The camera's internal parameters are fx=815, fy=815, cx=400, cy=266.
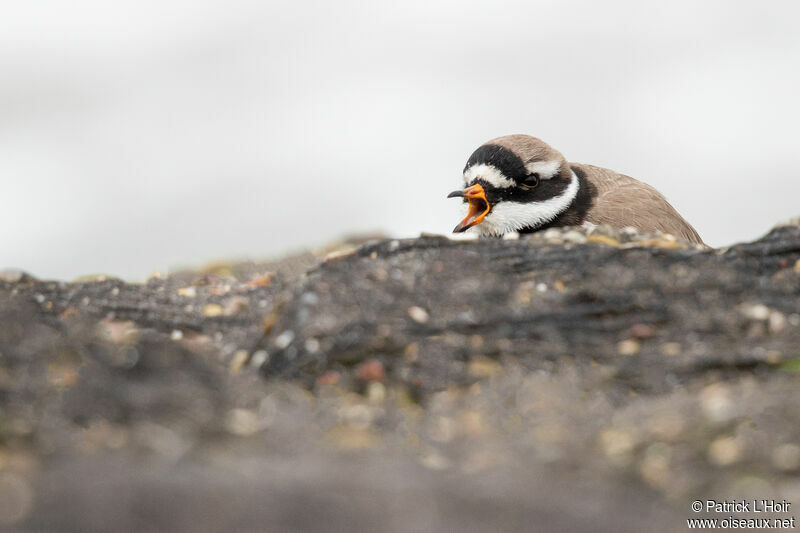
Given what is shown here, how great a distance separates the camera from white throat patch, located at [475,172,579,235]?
228 inches

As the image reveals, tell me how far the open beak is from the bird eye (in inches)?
11.7

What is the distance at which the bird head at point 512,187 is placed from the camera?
5.70m

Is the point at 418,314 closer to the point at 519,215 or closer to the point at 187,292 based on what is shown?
the point at 187,292

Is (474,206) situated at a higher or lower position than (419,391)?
higher

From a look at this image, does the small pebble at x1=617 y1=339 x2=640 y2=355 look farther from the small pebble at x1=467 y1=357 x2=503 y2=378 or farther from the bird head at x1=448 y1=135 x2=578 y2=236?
the bird head at x1=448 y1=135 x2=578 y2=236

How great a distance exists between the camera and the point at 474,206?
19.1 ft

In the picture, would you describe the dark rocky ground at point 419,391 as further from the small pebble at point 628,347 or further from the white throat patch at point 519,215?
the white throat patch at point 519,215

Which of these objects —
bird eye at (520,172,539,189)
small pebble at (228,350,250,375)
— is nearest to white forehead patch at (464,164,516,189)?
bird eye at (520,172,539,189)

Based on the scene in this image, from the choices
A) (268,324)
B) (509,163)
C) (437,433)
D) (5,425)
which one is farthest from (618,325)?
(5,425)

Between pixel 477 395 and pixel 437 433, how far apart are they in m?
0.39

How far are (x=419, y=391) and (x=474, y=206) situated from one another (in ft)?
8.56

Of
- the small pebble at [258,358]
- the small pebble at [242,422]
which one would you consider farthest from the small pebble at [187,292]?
the small pebble at [242,422]

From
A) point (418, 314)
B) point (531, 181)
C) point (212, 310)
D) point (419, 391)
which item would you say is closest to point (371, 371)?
point (419, 391)

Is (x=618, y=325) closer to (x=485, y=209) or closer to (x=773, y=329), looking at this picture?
(x=773, y=329)
